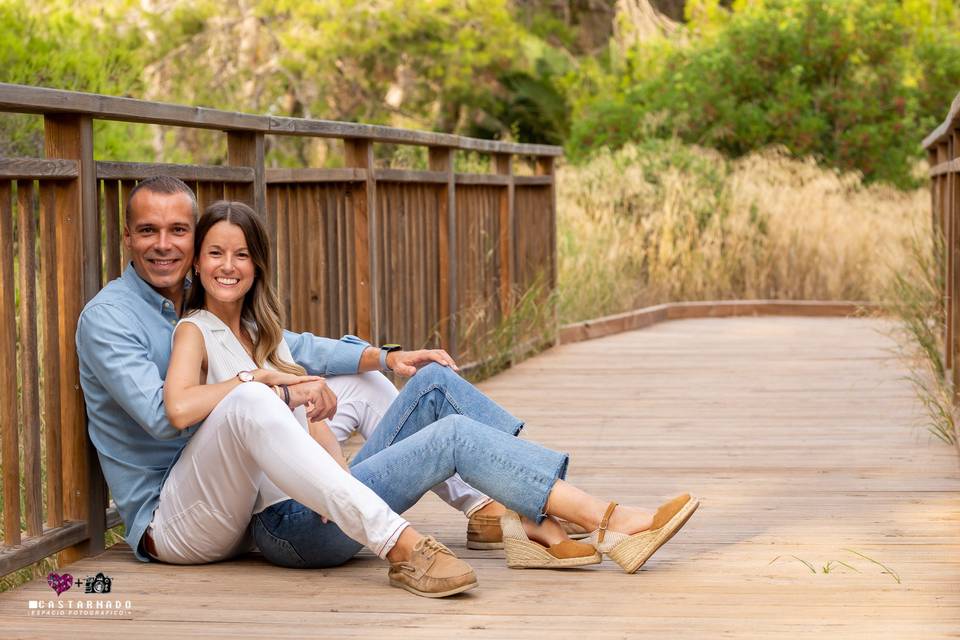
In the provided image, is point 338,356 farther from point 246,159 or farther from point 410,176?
point 410,176

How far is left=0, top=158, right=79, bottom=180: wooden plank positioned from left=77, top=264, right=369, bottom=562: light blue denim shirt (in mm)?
300

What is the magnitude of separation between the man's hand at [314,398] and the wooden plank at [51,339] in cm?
61

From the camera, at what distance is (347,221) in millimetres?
5977

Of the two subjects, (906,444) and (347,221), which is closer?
(906,444)

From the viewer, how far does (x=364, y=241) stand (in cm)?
605

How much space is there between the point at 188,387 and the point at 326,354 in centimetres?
80

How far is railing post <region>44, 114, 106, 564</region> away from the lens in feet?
11.8

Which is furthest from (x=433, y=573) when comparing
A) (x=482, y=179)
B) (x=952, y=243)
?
(x=482, y=179)

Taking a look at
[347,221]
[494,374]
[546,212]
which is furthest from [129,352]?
[546,212]

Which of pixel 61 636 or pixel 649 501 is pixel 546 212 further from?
pixel 61 636

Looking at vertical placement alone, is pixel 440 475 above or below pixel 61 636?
above

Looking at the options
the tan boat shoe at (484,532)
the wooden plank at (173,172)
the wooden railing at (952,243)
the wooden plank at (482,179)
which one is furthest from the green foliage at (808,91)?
the tan boat shoe at (484,532)

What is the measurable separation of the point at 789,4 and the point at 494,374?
35.9 ft

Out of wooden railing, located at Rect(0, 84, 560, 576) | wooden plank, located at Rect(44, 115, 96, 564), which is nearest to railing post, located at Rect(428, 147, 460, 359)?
wooden railing, located at Rect(0, 84, 560, 576)
